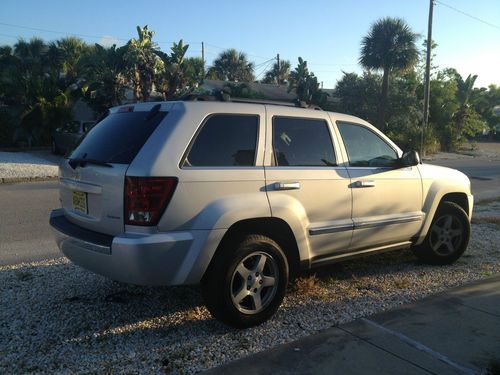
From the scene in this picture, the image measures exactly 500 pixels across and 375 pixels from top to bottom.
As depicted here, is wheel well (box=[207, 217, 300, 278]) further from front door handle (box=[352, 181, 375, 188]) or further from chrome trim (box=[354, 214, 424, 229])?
front door handle (box=[352, 181, 375, 188])

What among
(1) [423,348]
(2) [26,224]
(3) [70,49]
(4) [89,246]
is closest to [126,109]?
(4) [89,246]

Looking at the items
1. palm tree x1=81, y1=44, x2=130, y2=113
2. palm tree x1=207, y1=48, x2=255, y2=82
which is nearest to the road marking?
palm tree x1=81, y1=44, x2=130, y2=113

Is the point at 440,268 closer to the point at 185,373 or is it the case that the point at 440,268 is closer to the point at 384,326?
the point at 384,326

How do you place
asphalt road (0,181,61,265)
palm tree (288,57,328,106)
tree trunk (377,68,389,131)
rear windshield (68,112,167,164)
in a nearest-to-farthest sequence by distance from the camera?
rear windshield (68,112,167,164), asphalt road (0,181,61,265), palm tree (288,57,328,106), tree trunk (377,68,389,131)

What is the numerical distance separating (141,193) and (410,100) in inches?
1207

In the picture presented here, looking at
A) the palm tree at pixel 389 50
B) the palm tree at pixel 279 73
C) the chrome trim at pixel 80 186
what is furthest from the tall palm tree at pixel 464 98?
the chrome trim at pixel 80 186

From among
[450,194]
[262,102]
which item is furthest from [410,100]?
[262,102]

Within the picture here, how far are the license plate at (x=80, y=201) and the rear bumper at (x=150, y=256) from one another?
275 mm

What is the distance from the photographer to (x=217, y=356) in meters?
3.36

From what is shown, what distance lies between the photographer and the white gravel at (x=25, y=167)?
46.9 ft

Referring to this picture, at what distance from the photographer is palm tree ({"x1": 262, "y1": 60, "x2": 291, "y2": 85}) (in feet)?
170

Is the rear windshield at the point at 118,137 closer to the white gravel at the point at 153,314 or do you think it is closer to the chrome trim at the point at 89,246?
the chrome trim at the point at 89,246

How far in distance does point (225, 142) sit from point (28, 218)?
6.00 meters

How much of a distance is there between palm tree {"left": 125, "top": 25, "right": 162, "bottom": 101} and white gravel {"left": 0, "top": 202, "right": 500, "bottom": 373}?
1957cm
